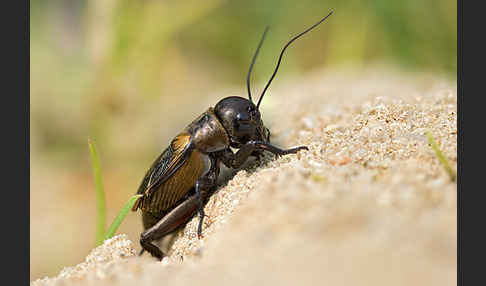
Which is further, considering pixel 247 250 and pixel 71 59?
pixel 71 59

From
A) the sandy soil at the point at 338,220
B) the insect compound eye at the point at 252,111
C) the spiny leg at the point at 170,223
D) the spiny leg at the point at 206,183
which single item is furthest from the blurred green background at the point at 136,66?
the sandy soil at the point at 338,220

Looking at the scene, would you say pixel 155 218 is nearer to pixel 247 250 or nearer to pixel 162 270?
pixel 162 270

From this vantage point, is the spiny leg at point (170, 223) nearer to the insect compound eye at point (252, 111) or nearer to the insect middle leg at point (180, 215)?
the insect middle leg at point (180, 215)

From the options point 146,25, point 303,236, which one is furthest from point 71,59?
point 303,236

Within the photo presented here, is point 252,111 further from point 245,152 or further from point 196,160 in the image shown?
point 196,160

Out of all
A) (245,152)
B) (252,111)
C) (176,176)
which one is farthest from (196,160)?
(252,111)
